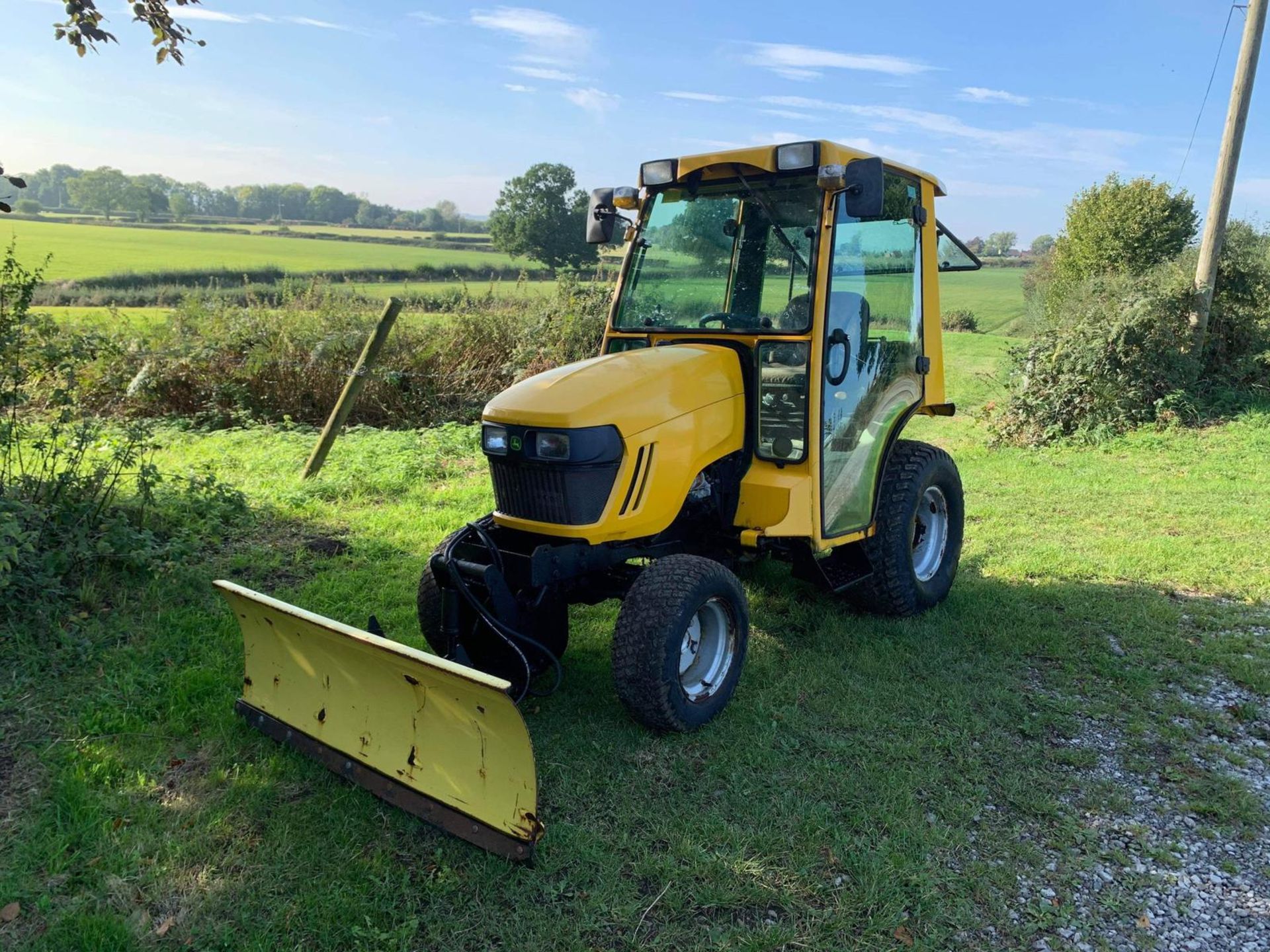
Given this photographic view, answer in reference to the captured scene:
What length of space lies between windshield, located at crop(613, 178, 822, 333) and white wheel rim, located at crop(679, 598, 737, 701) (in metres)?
1.41

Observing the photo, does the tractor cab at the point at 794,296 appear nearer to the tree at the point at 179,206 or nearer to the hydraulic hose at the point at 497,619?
the hydraulic hose at the point at 497,619

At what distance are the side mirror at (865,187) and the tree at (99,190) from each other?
1986 inches

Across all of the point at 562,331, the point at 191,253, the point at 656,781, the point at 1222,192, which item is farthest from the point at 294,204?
the point at 656,781

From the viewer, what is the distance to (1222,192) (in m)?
10.2

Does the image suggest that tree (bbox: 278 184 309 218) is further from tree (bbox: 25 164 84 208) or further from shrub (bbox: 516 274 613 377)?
shrub (bbox: 516 274 613 377)

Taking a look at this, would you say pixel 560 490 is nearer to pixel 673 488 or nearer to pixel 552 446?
pixel 552 446

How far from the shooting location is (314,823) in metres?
2.89

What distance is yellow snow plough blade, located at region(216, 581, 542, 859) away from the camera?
2.67 metres

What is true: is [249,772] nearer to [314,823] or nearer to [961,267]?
[314,823]

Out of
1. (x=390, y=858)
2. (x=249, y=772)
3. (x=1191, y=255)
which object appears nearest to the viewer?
(x=390, y=858)

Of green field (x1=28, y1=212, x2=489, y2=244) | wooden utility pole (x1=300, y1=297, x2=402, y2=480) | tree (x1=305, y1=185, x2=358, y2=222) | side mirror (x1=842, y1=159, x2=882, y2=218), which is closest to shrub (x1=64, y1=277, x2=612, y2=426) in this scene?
wooden utility pole (x1=300, y1=297, x2=402, y2=480)

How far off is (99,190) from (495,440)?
5019cm

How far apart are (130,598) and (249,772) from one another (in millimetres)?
1913

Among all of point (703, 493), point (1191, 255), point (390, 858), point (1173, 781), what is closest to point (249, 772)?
point (390, 858)
